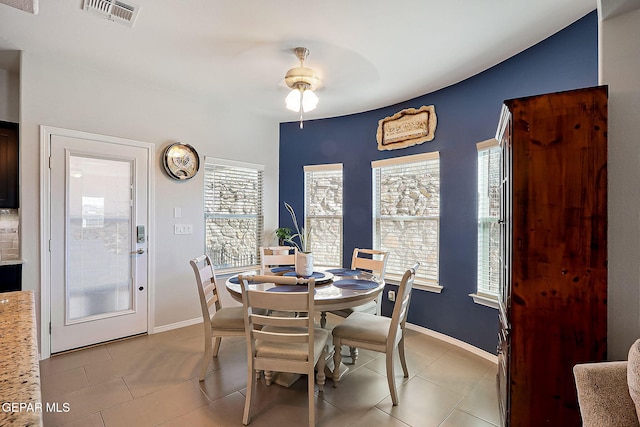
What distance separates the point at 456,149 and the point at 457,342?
1957 millimetres

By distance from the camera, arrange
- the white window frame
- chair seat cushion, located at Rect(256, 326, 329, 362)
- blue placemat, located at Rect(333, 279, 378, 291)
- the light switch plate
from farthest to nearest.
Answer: the light switch plate
the white window frame
blue placemat, located at Rect(333, 279, 378, 291)
chair seat cushion, located at Rect(256, 326, 329, 362)

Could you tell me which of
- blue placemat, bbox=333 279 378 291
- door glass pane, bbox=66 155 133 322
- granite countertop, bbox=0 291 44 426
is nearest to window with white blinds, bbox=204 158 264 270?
door glass pane, bbox=66 155 133 322

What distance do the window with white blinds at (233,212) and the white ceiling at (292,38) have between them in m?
1.13

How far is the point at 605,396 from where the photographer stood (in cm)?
115

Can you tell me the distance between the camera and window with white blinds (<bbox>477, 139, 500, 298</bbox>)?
2.78 meters

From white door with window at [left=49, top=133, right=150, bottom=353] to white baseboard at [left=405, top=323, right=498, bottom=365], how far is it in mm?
3003

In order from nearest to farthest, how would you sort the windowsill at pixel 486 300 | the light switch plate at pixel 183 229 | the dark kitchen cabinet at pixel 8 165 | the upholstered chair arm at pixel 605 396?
the upholstered chair arm at pixel 605 396 → the dark kitchen cabinet at pixel 8 165 → the windowsill at pixel 486 300 → the light switch plate at pixel 183 229

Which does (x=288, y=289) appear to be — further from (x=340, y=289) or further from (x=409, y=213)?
(x=409, y=213)

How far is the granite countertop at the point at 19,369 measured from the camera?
1.91 feet

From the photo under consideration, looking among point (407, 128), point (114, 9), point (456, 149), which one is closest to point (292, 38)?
point (114, 9)

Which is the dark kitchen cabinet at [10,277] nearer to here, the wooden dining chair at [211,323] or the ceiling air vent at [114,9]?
the wooden dining chair at [211,323]

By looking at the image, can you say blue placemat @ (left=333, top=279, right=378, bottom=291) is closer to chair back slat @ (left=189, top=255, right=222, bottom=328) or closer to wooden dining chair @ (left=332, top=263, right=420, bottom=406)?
wooden dining chair @ (left=332, top=263, right=420, bottom=406)

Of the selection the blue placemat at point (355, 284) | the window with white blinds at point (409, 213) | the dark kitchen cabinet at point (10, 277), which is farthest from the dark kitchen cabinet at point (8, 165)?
the window with white blinds at point (409, 213)

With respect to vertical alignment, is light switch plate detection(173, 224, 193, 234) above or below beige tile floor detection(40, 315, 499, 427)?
above
